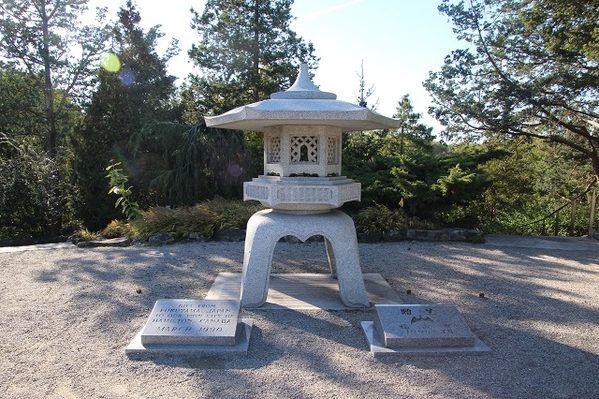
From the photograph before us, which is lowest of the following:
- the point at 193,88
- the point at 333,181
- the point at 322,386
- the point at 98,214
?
the point at 322,386

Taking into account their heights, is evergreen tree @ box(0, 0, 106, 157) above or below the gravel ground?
above

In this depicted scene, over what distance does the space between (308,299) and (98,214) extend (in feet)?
27.5

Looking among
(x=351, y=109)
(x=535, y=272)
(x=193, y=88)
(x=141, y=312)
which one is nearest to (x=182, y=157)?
(x=193, y=88)

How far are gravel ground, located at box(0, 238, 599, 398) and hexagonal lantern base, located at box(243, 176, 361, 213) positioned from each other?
1.15m

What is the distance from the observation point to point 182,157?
31.0ft

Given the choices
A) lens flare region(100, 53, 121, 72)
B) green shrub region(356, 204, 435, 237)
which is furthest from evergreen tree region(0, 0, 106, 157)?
green shrub region(356, 204, 435, 237)

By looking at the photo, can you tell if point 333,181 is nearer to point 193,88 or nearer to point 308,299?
point 308,299

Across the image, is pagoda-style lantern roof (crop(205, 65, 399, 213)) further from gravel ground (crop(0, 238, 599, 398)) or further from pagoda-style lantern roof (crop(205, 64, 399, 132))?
gravel ground (crop(0, 238, 599, 398))

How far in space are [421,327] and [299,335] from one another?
1.08m

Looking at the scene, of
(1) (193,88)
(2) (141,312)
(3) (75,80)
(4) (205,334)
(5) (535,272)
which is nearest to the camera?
(4) (205,334)

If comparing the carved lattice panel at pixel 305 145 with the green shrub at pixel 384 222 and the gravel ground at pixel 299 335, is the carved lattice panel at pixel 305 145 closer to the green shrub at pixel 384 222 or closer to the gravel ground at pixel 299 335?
the gravel ground at pixel 299 335

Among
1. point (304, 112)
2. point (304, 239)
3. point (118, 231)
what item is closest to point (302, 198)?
point (304, 239)

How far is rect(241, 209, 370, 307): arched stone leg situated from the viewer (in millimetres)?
4125

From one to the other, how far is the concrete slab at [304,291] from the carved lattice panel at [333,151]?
1.60 metres
